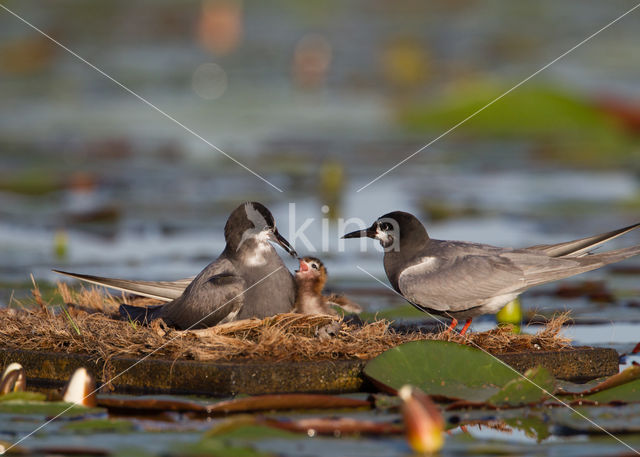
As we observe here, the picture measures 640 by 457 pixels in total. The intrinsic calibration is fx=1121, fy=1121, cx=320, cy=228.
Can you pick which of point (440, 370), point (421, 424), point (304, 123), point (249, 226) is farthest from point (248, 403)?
point (304, 123)

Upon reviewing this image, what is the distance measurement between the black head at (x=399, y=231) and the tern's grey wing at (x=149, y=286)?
1.50m

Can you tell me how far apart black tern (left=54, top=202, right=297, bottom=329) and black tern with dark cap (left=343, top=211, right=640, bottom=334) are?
87 cm

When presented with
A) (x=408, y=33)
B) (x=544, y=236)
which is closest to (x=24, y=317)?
(x=544, y=236)

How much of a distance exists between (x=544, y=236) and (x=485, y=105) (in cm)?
861

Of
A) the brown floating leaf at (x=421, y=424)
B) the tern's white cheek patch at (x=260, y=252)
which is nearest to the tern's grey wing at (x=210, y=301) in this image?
the tern's white cheek patch at (x=260, y=252)

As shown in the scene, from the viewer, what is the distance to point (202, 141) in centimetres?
2333

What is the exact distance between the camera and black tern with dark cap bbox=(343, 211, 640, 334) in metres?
7.68

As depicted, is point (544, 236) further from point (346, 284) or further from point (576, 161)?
point (576, 161)

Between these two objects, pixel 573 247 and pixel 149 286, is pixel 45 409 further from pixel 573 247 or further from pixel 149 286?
pixel 573 247

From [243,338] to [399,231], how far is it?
1619 mm

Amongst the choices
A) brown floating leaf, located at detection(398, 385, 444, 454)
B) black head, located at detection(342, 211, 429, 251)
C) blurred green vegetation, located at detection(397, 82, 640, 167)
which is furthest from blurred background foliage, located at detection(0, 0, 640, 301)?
brown floating leaf, located at detection(398, 385, 444, 454)

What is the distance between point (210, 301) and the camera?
24.5 feet

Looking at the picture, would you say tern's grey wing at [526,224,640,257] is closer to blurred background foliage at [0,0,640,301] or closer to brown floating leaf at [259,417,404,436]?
brown floating leaf at [259,417,404,436]

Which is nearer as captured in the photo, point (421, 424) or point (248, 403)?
point (421, 424)
